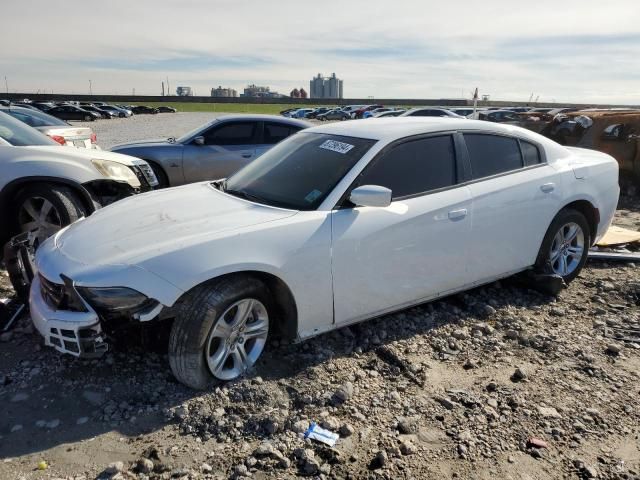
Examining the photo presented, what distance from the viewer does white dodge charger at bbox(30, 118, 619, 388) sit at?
2.98 m

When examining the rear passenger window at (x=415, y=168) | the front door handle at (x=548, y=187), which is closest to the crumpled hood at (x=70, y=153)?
the rear passenger window at (x=415, y=168)

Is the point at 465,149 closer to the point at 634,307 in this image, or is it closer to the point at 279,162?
the point at 279,162

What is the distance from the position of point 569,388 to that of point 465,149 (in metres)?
1.90

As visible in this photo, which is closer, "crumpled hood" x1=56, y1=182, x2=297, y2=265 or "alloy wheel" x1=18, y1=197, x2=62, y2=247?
"crumpled hood" x1=56, y1=182, x2=297, y2=265

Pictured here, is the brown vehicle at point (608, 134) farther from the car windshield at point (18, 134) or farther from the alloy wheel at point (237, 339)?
the car windshield at point (18, 134)

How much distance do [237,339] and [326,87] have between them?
466ft

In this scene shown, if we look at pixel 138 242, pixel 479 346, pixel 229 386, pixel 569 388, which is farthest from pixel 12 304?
pixel 569 388

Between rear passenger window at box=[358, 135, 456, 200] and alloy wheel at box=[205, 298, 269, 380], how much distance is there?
3.70 ft

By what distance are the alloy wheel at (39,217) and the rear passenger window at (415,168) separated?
11.6 ft

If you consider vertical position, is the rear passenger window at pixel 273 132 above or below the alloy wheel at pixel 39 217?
above

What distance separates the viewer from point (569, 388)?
3350 millimetres

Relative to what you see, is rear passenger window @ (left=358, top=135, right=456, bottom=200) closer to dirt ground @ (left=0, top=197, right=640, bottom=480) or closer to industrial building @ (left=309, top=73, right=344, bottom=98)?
dirt ground @ (left=0, top=197, right=640, bottom=480)

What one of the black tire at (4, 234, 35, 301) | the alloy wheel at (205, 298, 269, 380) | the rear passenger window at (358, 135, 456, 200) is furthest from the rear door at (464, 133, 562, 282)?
the black tire at (4, 234, 35, 301)

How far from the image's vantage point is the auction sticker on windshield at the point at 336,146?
3.86 meters
